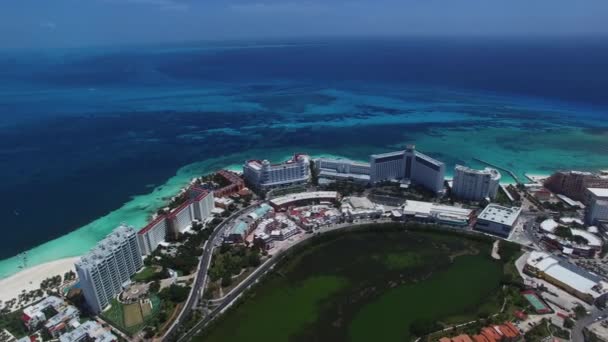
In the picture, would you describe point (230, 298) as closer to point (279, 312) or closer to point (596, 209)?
point (279, 312)

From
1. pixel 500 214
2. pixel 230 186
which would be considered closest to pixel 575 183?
pixel 500 214

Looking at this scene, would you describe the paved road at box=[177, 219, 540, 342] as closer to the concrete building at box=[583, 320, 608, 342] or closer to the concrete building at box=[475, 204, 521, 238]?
the concrete building at box=[475, 204, 521, 238]

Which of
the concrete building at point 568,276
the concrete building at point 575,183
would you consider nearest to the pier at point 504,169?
the concrete building at point 575,183

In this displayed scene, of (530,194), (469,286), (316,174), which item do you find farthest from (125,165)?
(530,194)

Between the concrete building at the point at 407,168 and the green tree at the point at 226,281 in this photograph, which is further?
the concrete building at the point at 407,168

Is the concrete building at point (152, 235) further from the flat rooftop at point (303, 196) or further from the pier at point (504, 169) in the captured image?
the pier at point (504, 169)

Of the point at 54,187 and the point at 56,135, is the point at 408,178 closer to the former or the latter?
the point at 54,187

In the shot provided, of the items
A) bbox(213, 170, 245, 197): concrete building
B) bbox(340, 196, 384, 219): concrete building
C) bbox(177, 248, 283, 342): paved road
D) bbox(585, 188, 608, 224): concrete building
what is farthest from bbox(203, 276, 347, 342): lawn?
bbox(585, 188, 608, 224): concrete building

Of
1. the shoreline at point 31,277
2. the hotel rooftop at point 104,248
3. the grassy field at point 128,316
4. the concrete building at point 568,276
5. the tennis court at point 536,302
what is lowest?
the shoreline at point 31,277
